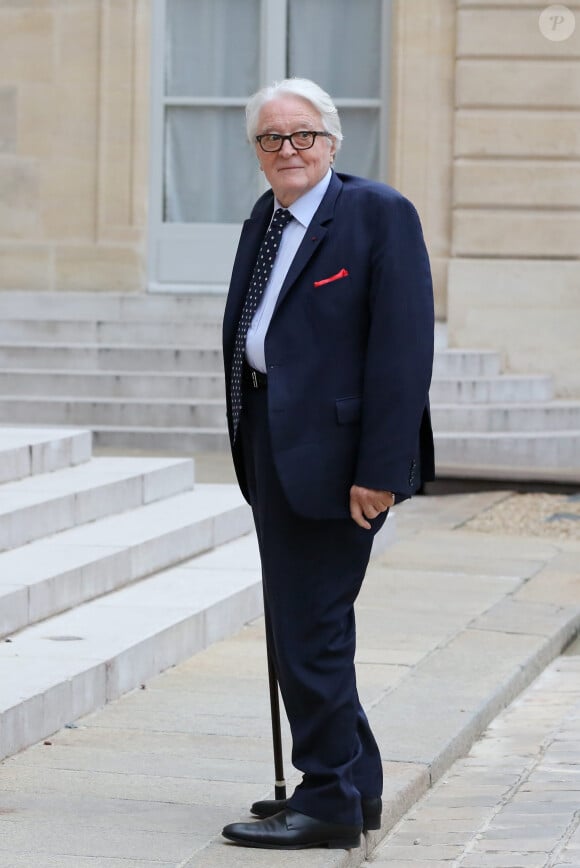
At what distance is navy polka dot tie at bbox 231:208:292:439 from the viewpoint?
4.12 m

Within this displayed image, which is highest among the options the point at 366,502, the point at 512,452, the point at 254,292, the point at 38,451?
the point at 254,292

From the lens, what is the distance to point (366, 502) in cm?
394

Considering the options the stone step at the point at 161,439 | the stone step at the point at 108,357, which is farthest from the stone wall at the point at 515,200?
the stone step at the point at 161,439

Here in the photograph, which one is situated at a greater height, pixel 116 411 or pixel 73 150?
pixel 73 150

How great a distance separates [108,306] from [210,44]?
8.72 ft

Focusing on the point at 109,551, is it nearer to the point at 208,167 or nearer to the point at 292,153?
the point at 292,153

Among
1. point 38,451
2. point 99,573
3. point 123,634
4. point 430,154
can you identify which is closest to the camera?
point 123,634

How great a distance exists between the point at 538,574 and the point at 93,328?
6867mm

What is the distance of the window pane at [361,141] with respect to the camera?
51.2ft

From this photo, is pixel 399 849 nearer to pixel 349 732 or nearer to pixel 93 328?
pixel 349 732

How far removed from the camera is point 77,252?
1533 centimetres

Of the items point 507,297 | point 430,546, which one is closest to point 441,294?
point 507,297

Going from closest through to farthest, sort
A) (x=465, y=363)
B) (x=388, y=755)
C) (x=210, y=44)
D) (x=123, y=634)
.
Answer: (x=388, y=755)
(x=123, y=634)
(x=465, y=363)
(x=210, y=44)

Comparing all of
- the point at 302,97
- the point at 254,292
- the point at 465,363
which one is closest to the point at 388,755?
the point at 254,292
